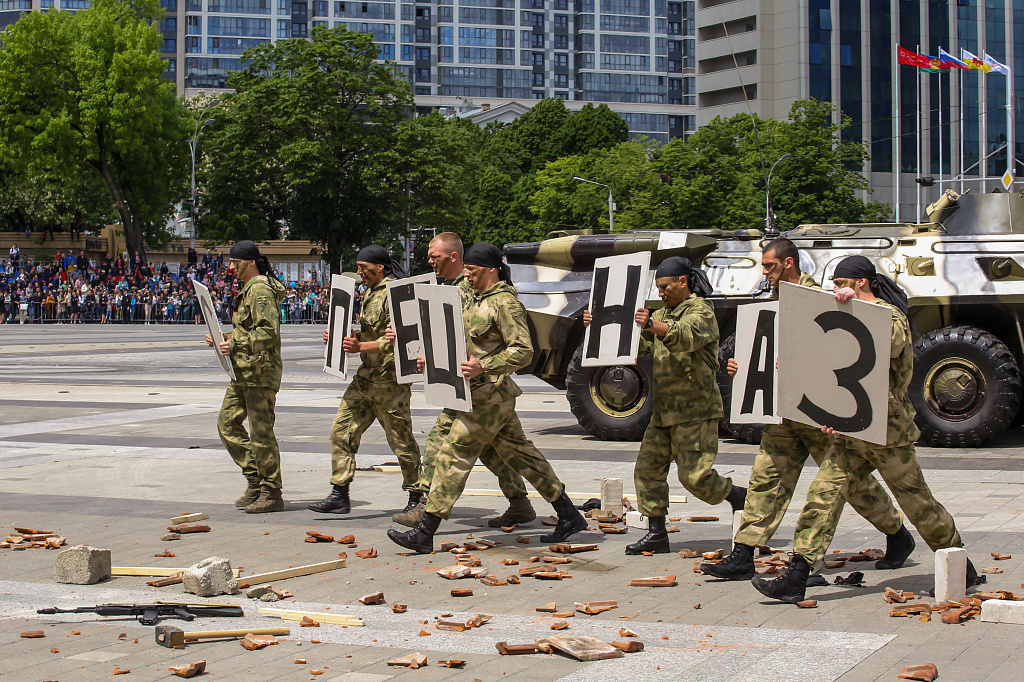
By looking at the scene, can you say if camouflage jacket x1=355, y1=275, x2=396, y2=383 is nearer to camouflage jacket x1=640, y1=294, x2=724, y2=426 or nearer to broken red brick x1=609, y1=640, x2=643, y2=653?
camouflage jacket x1=640, y1=294, x2=724, y2=426

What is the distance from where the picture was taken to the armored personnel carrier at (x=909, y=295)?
1263 cm

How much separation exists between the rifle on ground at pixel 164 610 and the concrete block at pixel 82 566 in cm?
60

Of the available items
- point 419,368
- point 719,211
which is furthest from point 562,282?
point 719,211

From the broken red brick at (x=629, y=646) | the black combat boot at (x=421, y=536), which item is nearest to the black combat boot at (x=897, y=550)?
the broken red brick at (x=629, y=646)

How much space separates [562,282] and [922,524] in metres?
8.11

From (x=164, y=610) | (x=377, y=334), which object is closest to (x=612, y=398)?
(x=377, y=334)

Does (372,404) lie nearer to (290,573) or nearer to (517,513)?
(517,513)

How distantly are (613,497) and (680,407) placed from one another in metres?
1.60

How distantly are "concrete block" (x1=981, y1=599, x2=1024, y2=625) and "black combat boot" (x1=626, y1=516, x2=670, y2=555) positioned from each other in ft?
6.90

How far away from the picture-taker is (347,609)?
245 inches

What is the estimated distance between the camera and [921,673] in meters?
4.88

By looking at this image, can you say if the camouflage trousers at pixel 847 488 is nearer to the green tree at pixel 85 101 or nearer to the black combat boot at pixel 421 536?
the black combat boot at pixel 421 536

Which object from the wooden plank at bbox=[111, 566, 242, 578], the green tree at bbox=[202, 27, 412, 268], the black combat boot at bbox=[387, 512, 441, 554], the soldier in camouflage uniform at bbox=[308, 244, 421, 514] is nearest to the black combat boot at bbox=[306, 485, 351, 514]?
the soldier in camouflage uniform at bbox=[308, 244, 421, 514]

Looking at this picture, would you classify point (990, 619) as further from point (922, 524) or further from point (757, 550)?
point (757, 550)
